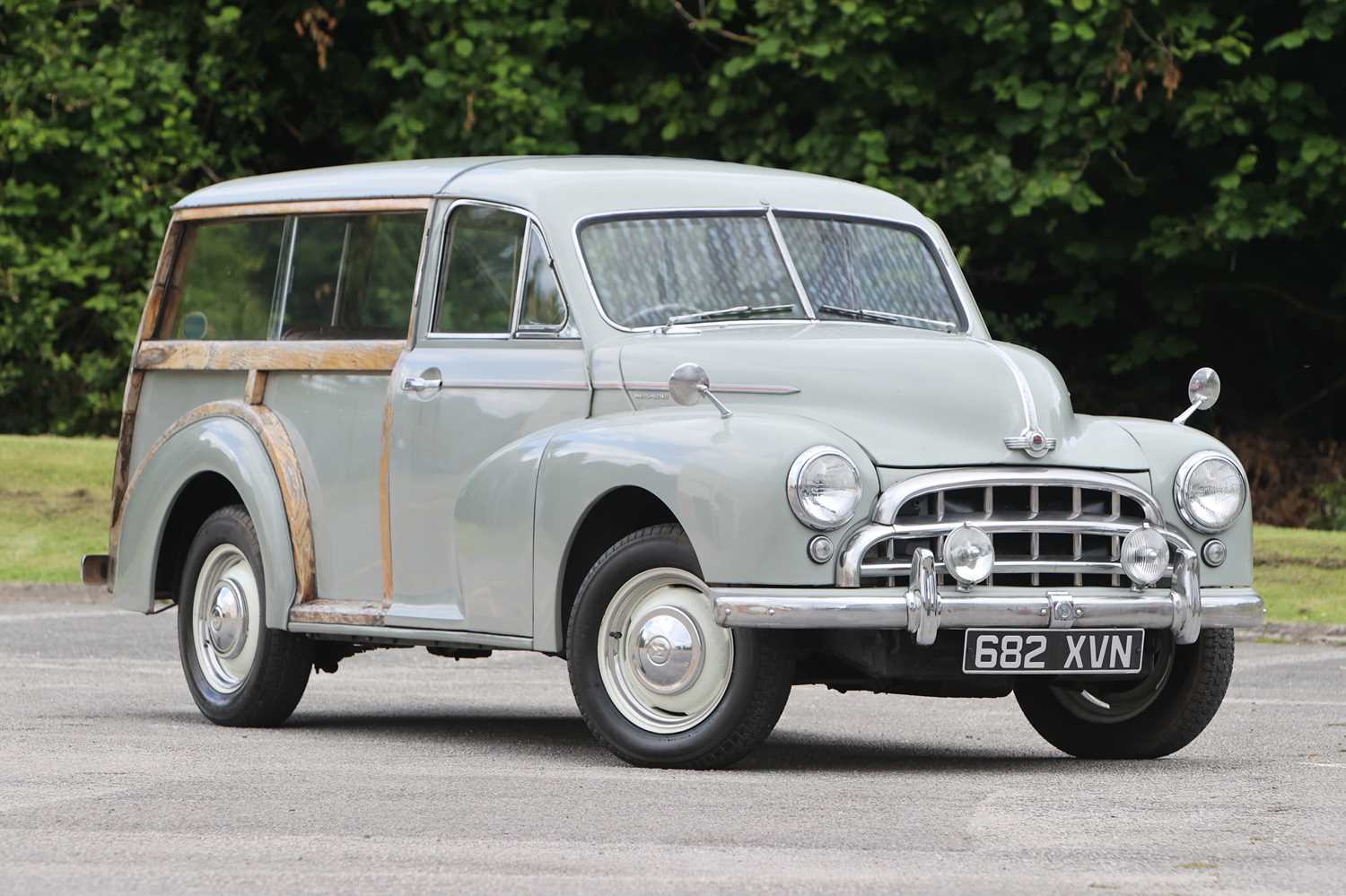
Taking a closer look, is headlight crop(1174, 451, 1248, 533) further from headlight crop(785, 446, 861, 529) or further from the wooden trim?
the wooden trim

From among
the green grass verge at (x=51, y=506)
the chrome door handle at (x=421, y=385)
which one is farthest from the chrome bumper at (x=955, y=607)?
the green grass verge at (x=51, y=506)

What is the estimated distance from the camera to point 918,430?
8.38m

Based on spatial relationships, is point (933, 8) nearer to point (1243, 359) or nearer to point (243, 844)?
point (1243, 359)

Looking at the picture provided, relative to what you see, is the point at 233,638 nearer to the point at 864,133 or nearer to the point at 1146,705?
the point at 1146,705

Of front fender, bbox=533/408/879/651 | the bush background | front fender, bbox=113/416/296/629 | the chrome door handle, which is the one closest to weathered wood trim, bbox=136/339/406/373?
the chrome door handle

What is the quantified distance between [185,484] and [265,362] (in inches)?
25.2

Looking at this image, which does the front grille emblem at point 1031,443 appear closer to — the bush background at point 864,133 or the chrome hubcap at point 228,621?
the chrome hubcap at point 228,621

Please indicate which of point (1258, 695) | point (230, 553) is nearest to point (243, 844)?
point (230, 553)

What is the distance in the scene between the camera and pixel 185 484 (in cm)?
1048

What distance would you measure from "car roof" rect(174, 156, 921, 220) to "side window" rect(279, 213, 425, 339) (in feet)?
0.38

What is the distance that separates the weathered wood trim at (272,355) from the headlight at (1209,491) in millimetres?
2920

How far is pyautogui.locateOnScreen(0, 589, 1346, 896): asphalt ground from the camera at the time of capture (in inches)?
245

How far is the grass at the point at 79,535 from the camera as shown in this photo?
17.0 metres

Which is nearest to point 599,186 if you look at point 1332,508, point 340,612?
point 340,612
